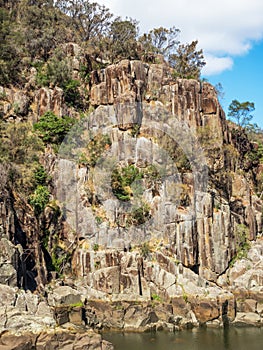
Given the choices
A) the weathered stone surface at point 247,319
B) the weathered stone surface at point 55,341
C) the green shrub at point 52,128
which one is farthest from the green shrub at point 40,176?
the weathered stone surface at point 247,319

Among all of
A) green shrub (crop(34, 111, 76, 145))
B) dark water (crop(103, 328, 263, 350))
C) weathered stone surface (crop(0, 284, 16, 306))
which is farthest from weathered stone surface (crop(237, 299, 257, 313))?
green shrub (crop(34, 111, 76, 145))

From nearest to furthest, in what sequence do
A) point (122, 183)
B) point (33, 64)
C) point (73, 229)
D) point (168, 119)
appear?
point (73, 229)
point (122, 183)
point (168, 119)
point (33, 64)

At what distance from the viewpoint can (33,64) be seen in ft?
150

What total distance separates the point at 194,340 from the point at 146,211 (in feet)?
40.3

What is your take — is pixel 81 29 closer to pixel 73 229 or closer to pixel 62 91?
pixel 62 91

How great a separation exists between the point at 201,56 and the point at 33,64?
65.4ft

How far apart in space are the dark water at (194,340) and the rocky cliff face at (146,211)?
124cm

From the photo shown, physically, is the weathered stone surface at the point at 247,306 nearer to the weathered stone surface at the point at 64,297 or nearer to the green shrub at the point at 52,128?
the weathered stone surface at the point at 64,297

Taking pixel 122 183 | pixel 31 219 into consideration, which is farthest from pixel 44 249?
pixel 122 183

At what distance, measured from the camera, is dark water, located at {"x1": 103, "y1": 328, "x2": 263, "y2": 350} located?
23.3m

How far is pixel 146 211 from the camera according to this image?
114ft

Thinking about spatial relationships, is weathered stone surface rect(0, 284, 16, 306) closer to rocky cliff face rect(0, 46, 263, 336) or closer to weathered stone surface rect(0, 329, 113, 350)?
rocky cliff face rect(0, 46, 263, 336)

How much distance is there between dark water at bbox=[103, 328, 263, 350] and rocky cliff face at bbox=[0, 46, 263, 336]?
4.07 feet

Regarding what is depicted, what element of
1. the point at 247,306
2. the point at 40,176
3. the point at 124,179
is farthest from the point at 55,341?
the point at 124,179
